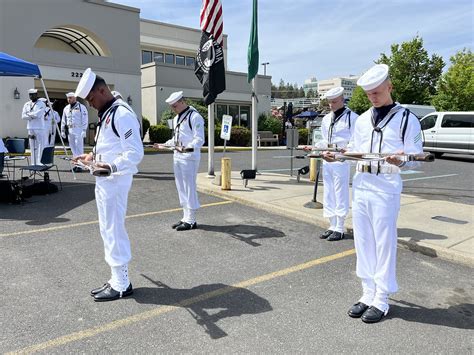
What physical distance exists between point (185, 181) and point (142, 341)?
11.6 feet

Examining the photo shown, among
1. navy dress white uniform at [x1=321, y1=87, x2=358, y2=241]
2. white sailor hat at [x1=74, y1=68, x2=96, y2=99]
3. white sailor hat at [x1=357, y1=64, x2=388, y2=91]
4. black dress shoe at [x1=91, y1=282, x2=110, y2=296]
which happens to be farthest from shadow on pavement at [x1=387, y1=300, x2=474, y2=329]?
white sailor hat at [x1=74, y1=68, x2=96, y2=99]

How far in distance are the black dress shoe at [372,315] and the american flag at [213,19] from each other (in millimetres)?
7930

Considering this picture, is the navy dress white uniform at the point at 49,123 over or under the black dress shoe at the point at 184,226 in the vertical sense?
over

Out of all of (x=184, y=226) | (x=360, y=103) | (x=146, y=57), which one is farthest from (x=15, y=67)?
(x=360, y=103)

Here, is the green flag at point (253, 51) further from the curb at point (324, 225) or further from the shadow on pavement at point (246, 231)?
the shadow on pavement at point (246, 231)

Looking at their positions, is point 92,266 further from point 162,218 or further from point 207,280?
point 162,218

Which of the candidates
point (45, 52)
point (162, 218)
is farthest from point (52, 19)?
point (162, 218)

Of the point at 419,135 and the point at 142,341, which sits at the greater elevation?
the point at 419,135

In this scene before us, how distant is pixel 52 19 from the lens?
19953mm

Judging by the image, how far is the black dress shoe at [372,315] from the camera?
140 inches

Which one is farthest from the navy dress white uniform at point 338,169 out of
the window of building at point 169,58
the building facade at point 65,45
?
the window of building at point 169,58

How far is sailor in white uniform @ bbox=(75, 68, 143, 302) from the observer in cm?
378

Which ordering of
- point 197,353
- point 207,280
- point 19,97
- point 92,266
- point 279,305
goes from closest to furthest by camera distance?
point 197,353 < point 279,305 < point 207,280 < point 92,266 < point 19,97

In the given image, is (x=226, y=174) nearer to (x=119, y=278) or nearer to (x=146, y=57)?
(x=119, y=278)
